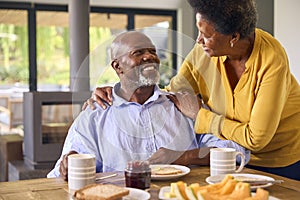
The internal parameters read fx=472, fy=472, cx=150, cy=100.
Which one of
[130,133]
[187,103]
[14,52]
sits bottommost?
[130,133]

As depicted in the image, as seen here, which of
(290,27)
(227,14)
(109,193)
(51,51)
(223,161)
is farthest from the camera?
(51,51)

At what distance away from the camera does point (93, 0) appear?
20.4 ft

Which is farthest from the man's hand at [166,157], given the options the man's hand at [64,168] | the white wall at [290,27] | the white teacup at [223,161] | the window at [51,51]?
the window at [51,51]

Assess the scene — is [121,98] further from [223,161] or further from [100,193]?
[100,193]

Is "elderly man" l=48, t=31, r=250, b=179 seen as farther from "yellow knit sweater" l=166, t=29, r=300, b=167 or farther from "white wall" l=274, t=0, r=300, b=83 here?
"white wall" l=274, t=0, r=300, b=83

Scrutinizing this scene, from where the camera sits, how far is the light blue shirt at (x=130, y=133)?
191cm

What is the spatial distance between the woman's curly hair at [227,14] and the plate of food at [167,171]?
535mm

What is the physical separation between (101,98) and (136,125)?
19cm

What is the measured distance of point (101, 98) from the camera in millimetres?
1961

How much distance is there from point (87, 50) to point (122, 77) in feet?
7.48

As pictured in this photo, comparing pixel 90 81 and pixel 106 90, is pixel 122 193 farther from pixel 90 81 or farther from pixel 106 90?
pixel 90 81

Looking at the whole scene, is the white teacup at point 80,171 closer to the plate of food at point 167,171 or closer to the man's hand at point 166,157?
the plate of food at point 167,171

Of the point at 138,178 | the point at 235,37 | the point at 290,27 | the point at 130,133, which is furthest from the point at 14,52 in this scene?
the point at 138,178

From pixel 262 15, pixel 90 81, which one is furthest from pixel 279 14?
pixel 90 81
